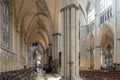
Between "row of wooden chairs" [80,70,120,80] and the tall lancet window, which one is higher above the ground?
the tall lancet window

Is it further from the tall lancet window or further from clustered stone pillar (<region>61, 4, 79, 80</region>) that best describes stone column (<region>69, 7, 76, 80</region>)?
the tall lancet window

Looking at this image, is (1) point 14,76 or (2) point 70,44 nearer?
(1) point 14,76

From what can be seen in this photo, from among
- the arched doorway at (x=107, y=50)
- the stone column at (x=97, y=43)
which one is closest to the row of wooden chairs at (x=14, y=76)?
the stone column at (x=97, y=43)

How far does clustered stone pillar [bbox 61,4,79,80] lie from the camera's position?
55.2ft

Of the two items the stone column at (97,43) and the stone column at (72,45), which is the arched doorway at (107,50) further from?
the stone column at (72,45)

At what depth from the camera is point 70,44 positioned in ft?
56.3

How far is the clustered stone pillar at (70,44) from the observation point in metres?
16.8

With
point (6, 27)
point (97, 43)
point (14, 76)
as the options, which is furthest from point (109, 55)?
point (14, 76)

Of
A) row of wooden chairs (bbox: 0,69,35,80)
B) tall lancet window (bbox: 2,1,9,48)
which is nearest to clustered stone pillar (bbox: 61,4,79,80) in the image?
row of wooden chairs (bbox: 0,69,35,80)

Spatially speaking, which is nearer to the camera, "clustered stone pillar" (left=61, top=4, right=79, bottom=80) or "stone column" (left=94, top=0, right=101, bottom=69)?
"clustered stone pillar" (left=61, top=4, right=79, bottom=80)

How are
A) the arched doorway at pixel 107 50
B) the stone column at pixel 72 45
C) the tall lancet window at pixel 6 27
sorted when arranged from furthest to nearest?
the arched doorway at pixel 107 50 < the tall lancet window at pixel 6 27 < the stone column at pixel 72 45

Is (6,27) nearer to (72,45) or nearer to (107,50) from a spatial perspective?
(72,45)

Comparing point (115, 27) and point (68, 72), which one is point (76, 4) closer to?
point (68, 72)

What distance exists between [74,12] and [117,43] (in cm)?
1243
